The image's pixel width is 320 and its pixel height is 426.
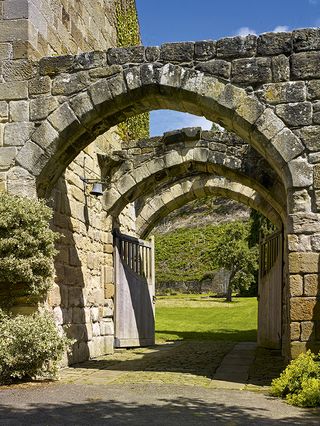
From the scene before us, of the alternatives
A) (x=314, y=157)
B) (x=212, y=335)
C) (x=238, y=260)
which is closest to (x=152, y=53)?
(x=314, y=157)

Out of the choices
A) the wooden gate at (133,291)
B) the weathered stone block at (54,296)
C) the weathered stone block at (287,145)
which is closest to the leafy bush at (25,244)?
the weathered stone block at (54,296)

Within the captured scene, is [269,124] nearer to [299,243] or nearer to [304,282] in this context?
[299,243]

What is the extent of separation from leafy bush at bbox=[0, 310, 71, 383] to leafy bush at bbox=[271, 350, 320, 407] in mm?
2291

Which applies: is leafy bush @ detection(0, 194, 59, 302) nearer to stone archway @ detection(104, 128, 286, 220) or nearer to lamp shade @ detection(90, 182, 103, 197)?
lamp shade @ detection(90, 182, 103, 197)

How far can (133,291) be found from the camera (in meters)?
11.1

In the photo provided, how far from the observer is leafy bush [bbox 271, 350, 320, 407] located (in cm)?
502

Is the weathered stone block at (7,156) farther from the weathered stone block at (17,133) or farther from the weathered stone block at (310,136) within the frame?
the weathered stone block at (310,136)

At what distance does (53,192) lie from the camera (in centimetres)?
770

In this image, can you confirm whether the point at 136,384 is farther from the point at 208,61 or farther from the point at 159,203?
the point at 159,203

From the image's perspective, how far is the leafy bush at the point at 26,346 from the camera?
6035 mm

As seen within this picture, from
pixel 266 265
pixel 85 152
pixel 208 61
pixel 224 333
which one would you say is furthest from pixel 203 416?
pixel 224 333

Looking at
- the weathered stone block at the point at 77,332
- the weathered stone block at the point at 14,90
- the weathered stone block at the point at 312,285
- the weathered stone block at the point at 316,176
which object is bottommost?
the weathered stone block at the point at 77,332

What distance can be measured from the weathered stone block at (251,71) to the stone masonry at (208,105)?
0.01 metres

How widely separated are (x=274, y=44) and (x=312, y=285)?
8.54ft
